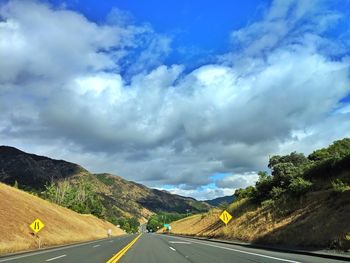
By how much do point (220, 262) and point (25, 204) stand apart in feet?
165

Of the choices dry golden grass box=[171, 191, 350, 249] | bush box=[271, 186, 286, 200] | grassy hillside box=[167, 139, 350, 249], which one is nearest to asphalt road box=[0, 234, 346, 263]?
dry golden grass box=[171, 191, 350, 249]

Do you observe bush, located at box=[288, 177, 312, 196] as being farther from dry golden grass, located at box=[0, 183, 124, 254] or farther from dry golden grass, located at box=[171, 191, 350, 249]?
dry golden grass, located at box=[0, 183, 124, 254]

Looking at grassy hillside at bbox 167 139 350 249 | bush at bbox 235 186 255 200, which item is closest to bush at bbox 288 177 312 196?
grassy hillside at bbox 167 139 350 249

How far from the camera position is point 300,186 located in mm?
41875

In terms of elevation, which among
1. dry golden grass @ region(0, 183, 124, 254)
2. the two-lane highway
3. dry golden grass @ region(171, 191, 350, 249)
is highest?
dry golden grass @ region(0, 183, 124, 254)

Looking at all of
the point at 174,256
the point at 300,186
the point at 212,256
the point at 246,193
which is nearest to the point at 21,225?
the point at 300,186

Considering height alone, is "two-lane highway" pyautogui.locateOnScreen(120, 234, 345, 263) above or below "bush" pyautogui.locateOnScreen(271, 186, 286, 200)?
below

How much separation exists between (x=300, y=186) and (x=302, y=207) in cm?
388

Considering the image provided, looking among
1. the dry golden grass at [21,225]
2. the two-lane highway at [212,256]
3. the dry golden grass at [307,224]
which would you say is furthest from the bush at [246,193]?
the two-lane highway at [212,256]

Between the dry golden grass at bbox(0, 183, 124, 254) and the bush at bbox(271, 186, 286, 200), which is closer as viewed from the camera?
the dry golden grass at bbox(0, 183, 124, 254)

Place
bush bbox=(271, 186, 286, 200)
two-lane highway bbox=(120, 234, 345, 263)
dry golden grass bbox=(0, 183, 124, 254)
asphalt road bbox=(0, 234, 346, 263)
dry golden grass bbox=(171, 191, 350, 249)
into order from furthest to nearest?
1. bush bbox=(271, 186, 286, 200)
2. dry golden grass bbox=(0, 183, 124, 254)
3. dry golden grass bbox=(171, 191, 350, 249)
4. asphalt road bbox=(0, 234, 346, 263)
5. two-lane highway bbox=(120, 234, 345, 263)

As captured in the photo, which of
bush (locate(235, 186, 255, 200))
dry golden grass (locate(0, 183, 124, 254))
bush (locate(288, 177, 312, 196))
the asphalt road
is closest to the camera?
the asphalt road

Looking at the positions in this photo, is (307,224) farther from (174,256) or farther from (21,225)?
(21,225)

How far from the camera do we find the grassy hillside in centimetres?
2839
